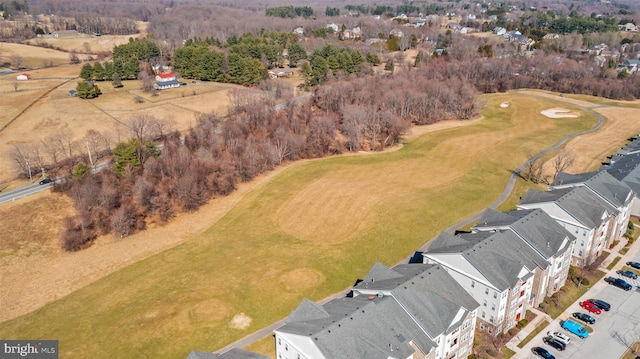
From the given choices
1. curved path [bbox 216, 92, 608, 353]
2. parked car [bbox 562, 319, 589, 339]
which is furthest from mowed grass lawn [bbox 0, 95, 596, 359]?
parked car [bbox 562, 319, 589, 339]

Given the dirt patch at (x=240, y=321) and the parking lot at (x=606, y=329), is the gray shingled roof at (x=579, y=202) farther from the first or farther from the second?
the dirt patch at (x=240, y=321)

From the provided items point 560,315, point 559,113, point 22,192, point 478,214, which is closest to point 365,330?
point 560,315

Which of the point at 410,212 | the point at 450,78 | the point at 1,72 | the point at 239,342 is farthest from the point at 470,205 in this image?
the point at 1,72

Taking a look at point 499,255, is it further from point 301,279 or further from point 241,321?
point 241,321

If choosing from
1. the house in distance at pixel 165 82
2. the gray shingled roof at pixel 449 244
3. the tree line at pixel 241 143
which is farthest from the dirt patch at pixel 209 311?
the house in distance at pixel 165 82

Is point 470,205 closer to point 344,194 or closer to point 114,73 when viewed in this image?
point 344,194

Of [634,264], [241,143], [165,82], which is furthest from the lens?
[165,82]
